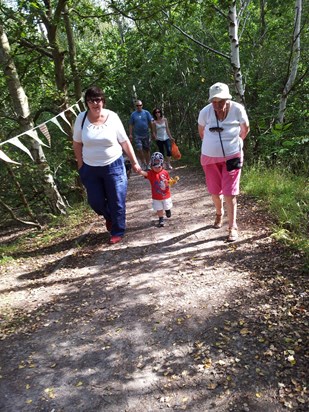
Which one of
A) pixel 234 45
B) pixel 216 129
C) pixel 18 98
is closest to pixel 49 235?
pixel 18 98

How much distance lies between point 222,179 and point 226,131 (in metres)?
0.60

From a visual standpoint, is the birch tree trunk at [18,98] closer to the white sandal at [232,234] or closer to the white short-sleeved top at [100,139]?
the white short-sleeved top at [100,139]

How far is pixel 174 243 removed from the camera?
4.62 metres

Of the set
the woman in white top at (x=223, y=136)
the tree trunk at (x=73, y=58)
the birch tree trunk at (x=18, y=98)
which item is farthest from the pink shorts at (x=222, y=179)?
the tree trunk at (x=73, y=58)

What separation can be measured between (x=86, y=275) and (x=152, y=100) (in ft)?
46.7

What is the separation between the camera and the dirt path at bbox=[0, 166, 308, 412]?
2244 mm

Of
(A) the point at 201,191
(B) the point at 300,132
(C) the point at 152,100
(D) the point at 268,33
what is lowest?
(A) the point at 201,191

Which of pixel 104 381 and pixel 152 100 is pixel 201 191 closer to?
pixel 104 381

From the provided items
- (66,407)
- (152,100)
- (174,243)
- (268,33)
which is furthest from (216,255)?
(152,100)

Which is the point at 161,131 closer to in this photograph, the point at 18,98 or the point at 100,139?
the point at 18,98

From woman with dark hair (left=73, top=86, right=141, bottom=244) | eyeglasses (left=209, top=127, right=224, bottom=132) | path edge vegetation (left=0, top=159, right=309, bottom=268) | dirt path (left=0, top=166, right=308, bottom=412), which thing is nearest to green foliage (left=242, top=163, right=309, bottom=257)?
path edge vegetation (left=0, top=159, right=309, bottom=268)

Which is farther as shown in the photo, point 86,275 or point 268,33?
point 268,33

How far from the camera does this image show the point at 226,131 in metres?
3.98

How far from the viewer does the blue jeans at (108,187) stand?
181 inches
